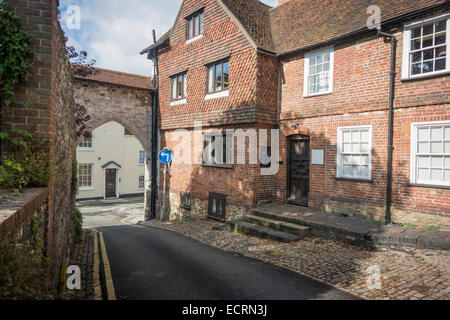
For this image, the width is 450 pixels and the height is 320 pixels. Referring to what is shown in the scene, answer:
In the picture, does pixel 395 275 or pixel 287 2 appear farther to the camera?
pixel 287 2

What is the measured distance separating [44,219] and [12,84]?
199 cm

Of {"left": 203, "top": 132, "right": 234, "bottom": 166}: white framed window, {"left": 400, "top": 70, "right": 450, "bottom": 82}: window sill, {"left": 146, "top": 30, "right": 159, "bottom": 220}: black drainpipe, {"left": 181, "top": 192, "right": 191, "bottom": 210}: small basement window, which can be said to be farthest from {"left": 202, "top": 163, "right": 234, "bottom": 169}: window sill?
{"left": 400, "top": 70, "right": 450, "bottom": 82}: window sill

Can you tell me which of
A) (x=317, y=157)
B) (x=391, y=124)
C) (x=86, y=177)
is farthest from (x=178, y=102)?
(x=86, y=177)

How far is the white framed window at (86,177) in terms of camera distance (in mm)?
28781

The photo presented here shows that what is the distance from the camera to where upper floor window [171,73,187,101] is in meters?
16.3

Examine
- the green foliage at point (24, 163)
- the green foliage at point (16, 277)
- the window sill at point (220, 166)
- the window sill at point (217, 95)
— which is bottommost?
the green foliage at point (16, 277)

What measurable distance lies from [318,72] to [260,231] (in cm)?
627

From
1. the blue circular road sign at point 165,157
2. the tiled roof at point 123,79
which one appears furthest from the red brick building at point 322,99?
the tiled roof at point 123,79

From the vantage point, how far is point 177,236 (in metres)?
11.5

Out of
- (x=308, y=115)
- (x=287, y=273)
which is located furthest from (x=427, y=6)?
(x=287, y=273)

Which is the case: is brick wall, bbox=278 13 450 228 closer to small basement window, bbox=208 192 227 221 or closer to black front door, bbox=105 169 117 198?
small basement window, bbox=208 192 227 221

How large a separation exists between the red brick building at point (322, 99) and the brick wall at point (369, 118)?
33mm

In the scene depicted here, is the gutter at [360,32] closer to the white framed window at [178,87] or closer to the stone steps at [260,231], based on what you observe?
the white framed window at [178,87]
